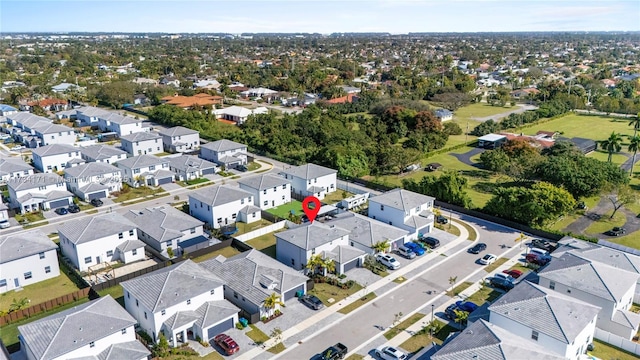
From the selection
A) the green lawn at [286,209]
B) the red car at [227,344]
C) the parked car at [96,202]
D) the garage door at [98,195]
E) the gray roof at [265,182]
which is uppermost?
the gray roof at [265,182]

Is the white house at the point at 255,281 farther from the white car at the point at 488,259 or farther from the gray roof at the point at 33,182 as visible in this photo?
the gray roof at the point at 33,182

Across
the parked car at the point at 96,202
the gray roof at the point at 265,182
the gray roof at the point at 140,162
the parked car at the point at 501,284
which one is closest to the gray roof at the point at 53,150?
the gray roof at the point at 140,162

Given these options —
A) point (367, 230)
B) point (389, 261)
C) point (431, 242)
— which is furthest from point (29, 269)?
point (431, 242)

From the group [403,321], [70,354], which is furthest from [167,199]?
[403,321]

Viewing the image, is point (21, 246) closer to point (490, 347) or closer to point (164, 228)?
point (164, 228)

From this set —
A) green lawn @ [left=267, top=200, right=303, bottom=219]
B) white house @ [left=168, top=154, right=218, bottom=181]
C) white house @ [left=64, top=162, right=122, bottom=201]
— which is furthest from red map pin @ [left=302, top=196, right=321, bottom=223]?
white house @ [left=64, top=162, right=122, bottom=201]
